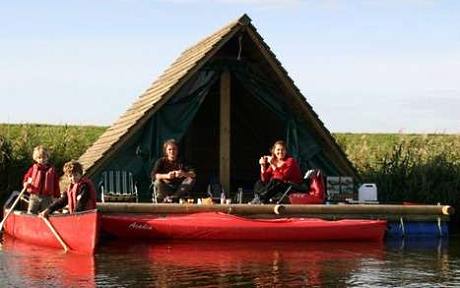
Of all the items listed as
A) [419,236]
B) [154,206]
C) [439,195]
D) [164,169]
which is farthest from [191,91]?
[439,195]

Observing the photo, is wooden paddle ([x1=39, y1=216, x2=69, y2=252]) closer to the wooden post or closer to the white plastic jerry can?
the wooden post

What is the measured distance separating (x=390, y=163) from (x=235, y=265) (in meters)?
10.7

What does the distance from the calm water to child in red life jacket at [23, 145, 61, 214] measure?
1111 millimetres

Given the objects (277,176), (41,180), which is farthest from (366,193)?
(41,180)

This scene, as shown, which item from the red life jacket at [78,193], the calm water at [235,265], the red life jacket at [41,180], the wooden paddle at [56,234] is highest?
the red life jacket at [41,180]

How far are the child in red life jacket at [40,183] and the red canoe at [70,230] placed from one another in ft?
2.56

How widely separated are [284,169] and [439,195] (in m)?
6.18

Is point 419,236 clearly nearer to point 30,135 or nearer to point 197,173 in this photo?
point 197,173

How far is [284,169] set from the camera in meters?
18.1

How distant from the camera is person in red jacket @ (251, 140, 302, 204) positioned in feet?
59.1

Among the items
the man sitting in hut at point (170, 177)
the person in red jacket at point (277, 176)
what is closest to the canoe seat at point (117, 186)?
the man sitting in hut at point (170, 177)

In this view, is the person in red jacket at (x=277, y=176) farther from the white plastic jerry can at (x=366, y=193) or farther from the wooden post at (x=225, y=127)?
the white plastic jerry can at (x=366, y=193)

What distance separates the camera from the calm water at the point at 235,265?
39.8ft

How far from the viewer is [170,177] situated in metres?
17.8
